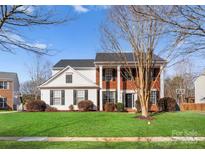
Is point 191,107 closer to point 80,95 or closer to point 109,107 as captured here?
point 109,107

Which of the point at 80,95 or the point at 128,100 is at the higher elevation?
the point at 80,95

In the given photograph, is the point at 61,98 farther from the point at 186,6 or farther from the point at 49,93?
the point at 186,6

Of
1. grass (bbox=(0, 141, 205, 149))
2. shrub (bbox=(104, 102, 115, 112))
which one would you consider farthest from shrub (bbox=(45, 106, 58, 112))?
grass (bbox=(0, 141, 205, 149))

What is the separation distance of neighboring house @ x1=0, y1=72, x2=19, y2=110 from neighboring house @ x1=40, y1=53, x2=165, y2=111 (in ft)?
37.9

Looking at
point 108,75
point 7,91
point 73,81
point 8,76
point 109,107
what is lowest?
point 109,107

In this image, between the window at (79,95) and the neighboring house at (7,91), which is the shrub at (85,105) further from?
the neighboring house at (7,91)

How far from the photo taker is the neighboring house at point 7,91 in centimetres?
3900

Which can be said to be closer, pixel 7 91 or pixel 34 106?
pixel 34 106

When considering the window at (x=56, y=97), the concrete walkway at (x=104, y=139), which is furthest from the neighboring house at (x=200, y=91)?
the concrete walkway at (x=104, y=139)

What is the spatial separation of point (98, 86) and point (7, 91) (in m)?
15.3

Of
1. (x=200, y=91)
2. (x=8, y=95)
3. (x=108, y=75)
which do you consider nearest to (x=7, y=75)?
(x=8, y=95)

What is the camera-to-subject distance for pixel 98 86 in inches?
1166

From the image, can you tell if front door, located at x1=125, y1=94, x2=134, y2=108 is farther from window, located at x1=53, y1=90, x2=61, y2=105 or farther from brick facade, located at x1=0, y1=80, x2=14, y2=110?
brick facade, located at x1=0, y1=80, x2=14, y2=110

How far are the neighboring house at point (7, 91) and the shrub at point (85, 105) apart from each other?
13.9 metres
